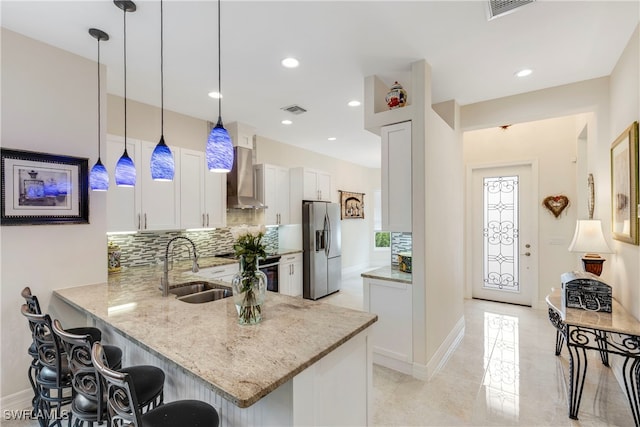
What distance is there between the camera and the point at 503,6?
1.92 meters

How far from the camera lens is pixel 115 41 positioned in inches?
91.4

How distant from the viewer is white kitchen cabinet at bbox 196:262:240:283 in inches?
139

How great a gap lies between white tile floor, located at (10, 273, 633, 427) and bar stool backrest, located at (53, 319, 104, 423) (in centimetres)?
132

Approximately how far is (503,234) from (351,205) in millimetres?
3343

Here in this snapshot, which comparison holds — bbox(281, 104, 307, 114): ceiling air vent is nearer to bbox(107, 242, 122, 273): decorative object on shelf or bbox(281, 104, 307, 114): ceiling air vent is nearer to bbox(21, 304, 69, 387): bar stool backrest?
bbox(107, 242, 122, 273): decorative object on shelf

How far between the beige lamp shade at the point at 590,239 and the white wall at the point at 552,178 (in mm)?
1898

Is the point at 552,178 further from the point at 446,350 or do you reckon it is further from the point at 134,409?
the point at 134,409

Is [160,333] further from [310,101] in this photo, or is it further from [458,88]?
[458,88]

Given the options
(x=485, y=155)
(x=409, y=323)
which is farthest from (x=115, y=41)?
(x=485, y=155)

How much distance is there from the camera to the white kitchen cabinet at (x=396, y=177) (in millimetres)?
2748

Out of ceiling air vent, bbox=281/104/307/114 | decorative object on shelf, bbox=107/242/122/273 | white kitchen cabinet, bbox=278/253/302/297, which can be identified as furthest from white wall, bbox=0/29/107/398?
white kitchen cabinet, bbox=278/253/302/297

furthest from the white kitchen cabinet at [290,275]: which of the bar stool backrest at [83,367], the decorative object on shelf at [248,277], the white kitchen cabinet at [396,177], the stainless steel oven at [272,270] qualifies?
the bar stool backrest at [83,367]

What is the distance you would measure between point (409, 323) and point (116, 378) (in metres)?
2.37

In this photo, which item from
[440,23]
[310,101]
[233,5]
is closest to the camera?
[233,5]
